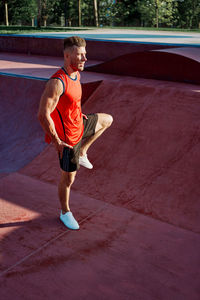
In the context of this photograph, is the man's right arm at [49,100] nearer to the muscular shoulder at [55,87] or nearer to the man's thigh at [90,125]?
the muscular shoulder at [55,87]

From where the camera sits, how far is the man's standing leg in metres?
3.24

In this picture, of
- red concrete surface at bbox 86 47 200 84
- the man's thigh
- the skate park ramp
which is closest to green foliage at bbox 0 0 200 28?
red concrete surface at bbox 86 47 200 84

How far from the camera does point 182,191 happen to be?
395cm

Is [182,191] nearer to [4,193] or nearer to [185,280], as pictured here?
[185,280]

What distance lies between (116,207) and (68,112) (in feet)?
4.99

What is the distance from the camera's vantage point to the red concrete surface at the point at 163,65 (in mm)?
6547

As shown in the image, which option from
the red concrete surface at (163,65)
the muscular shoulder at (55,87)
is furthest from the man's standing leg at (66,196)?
the red concrete surface at (163,65)

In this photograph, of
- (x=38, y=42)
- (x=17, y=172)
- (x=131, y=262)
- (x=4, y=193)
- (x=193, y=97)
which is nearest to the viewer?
(x=131, y=262)

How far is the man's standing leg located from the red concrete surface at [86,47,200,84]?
4.30 meters

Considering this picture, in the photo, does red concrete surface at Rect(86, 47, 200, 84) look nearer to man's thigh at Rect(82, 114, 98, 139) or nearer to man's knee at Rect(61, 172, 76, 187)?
man's thigh at Rect(82, 114, 98, 139)

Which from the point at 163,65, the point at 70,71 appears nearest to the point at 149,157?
the point at 70,71

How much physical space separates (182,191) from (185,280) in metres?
1.43

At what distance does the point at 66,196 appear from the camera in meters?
3.38

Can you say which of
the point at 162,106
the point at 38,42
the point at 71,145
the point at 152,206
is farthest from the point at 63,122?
the point at 38,42
